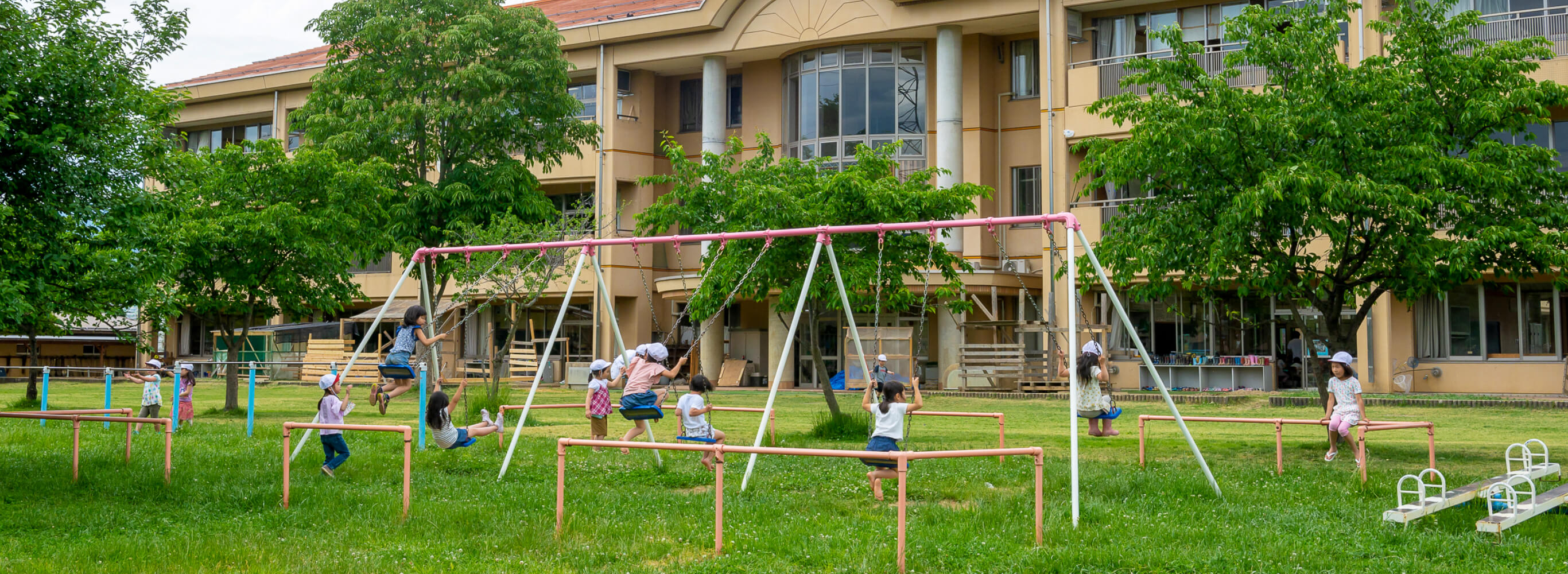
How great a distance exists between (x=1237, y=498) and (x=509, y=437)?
10194mm

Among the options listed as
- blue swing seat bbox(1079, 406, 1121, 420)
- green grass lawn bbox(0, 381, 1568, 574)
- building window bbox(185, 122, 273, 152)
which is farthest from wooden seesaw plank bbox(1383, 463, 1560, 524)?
building window bbox(185, 122, 273, 152)

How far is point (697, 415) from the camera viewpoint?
14789 millimetres

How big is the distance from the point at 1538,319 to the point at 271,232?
28.7 metres

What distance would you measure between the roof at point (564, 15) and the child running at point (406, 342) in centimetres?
2114

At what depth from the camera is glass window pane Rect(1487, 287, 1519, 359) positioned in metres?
32.2

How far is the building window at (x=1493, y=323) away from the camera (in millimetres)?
31938

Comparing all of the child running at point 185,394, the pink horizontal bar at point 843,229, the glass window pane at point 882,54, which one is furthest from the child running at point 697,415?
the glass window pane at point 882,54

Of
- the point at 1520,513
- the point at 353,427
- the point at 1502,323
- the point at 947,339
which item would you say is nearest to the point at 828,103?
the point at 947,339

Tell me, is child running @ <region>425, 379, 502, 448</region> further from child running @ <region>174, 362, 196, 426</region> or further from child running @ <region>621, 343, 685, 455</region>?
child running @ <region>174, 362, 196, 426</region>

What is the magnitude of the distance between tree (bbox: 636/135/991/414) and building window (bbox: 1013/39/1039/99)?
14.3m

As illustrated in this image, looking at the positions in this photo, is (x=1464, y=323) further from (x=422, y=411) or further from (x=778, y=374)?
(x=422, y=411)

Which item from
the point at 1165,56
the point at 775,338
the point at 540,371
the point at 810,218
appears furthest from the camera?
the point at 775,338

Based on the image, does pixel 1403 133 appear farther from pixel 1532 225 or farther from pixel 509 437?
pixel 509 437

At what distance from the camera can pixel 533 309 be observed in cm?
4466
